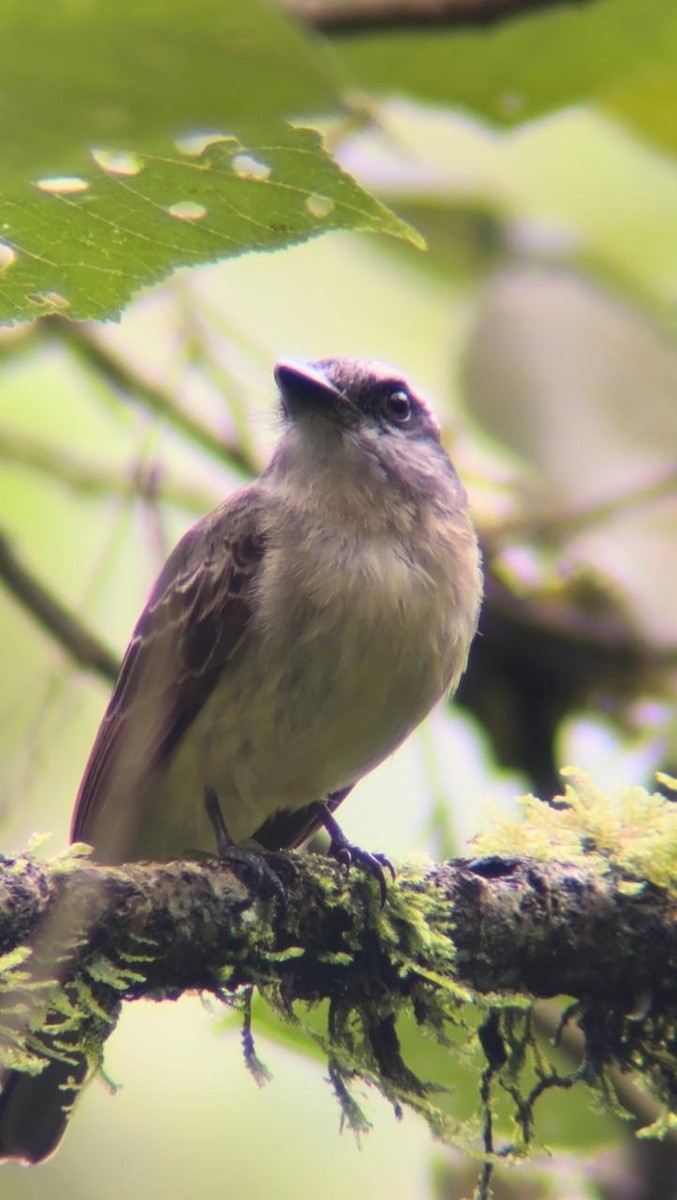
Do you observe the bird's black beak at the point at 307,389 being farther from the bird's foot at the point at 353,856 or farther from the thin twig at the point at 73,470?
the bird's foot at the point at 353,856

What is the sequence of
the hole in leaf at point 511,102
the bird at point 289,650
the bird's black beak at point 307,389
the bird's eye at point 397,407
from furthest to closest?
the bird's eye at point 397,407, the bird's black beak at point 307,389, the bird at point 289,650, the hole in leaf at point 511,102

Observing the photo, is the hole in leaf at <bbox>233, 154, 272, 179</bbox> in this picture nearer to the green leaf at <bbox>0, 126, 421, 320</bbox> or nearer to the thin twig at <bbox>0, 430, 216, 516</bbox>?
the green leaf at <bbox>0, 126, 421, 320</bbox>

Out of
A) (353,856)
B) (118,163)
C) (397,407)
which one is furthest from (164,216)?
(397,407)

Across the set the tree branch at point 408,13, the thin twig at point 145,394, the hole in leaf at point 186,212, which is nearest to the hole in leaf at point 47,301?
the hole in leaf at point 186,212

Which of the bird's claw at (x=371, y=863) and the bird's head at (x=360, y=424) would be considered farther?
the bird's head at (x=360, y=424)

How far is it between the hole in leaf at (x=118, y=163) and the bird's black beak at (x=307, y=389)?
2.40 metres

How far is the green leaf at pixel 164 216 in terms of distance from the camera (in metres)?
1.22

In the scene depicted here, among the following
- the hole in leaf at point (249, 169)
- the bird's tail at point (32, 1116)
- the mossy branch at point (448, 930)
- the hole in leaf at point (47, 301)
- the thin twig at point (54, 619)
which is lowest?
the bird's tail at point (32, 1116)

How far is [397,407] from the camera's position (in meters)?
4.25

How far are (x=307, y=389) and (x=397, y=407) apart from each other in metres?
0.42

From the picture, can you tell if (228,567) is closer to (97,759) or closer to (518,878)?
(97,759)

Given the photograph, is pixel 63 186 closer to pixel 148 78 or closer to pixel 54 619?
pixel 148 78

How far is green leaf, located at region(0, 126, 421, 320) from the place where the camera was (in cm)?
122

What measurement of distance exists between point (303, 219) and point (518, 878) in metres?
1.67
